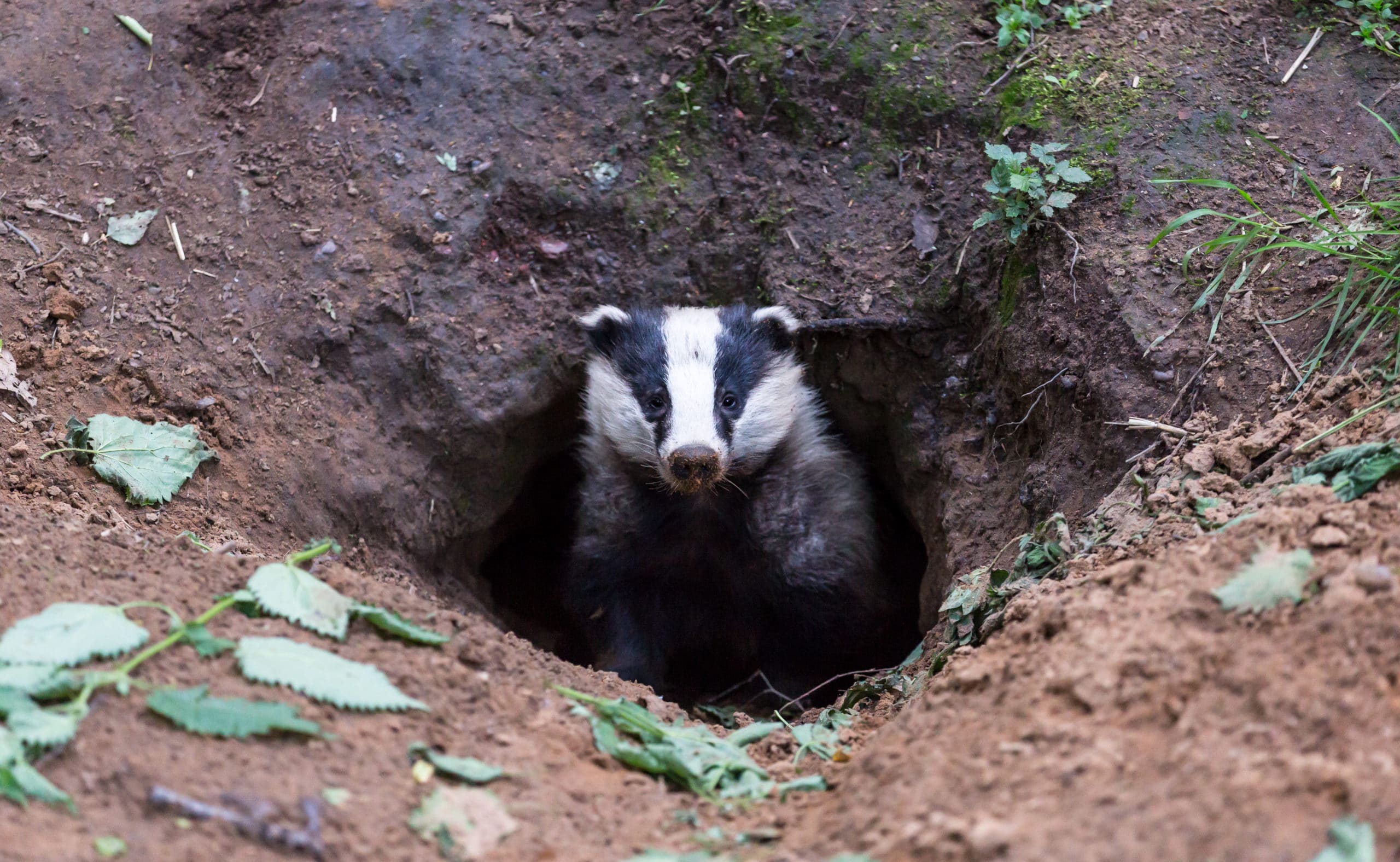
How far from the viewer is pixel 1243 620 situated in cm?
232

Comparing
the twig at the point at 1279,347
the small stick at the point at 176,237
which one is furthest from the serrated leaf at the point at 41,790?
the twig at the point at 1279,347

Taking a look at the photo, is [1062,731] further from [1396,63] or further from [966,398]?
[1396,63]

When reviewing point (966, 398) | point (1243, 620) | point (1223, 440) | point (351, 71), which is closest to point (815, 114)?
point (966, 398)

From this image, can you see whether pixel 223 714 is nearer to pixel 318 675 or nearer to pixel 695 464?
pixel 318 675

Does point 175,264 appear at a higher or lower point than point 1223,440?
higher

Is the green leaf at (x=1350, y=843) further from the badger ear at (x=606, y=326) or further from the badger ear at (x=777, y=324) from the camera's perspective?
the badger ear at (x=606, y=326)

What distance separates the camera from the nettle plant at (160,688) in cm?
212

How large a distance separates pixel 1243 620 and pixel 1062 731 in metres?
0.50

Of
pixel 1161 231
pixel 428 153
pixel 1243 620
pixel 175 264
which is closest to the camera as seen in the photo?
pixel 1243 620

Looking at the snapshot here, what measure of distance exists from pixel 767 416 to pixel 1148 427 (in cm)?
192

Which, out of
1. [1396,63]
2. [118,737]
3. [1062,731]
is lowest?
[1062,731]

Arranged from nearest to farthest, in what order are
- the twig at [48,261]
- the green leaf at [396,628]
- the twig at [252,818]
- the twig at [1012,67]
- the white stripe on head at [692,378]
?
the twig at [252,818] → the green leaf at [396,628] → the twig at [48,261] → the white stripe on head at [692,378] → the twig at [1012,67]

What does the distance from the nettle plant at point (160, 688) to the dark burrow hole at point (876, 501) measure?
3067 millimetres

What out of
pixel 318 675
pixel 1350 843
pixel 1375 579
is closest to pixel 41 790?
pixel 318 675
